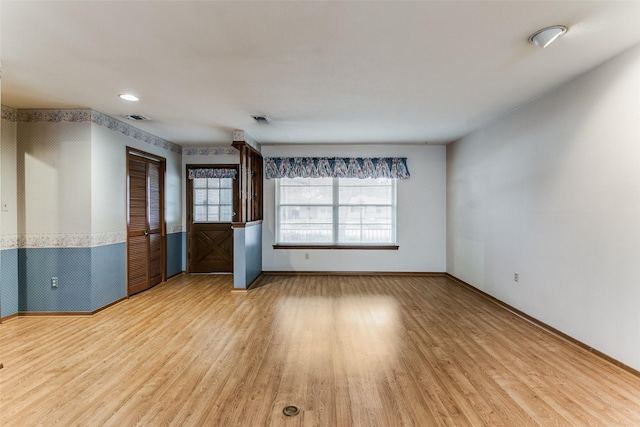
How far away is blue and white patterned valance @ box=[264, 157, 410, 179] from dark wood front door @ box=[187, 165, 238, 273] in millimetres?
1205

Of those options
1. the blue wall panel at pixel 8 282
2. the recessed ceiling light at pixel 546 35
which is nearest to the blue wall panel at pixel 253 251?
the blue wall panel at pixel 8 282

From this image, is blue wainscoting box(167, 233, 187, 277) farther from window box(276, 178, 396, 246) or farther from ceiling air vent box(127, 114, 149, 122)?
ceiling air vent box(127, 114, 149, 122)

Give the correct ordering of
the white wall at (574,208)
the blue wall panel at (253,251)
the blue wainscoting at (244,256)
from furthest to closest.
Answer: the blue wall panel at (253,251), the blue wainscoting at (244,256), the white wall at (574,208)

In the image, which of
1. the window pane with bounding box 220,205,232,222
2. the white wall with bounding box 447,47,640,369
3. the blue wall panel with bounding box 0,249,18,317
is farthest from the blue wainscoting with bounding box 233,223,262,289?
the white wall with bounding box 447,47,640,369

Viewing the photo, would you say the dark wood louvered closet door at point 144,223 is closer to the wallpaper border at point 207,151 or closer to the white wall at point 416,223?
the wallpaper border at point 207,151

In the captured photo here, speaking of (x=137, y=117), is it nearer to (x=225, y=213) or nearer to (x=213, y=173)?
(x=213, y=173)

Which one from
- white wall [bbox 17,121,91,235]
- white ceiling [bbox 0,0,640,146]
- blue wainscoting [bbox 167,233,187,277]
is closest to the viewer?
white ceiling [bbox 0,0,640,146]

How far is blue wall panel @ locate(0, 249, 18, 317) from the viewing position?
3.58 meters

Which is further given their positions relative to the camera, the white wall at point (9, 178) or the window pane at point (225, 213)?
the window pane at point (225, 213)

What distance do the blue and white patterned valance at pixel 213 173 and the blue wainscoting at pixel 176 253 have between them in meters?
1.19

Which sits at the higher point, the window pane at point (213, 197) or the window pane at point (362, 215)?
the window pane at point (213, 197)

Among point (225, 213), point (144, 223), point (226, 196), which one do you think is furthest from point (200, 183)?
point (144, 223)

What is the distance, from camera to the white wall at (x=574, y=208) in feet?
8.07

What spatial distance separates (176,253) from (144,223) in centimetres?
122
